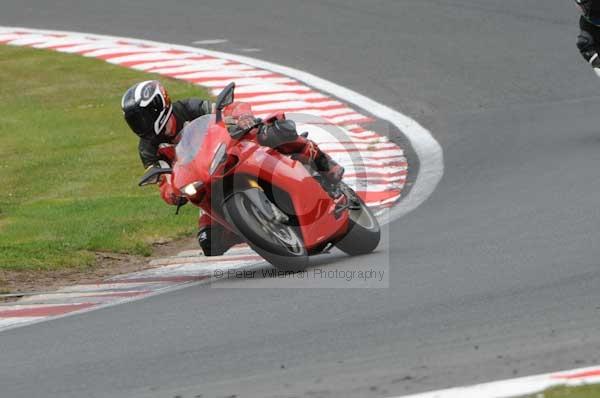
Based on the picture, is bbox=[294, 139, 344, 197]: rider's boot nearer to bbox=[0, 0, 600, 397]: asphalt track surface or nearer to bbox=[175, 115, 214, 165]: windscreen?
bbox=[0, 0, 600, 397]: asphalt track surface

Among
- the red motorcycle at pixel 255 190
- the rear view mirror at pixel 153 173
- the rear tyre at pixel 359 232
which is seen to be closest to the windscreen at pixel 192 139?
the red motorcycle at pixel 255 190

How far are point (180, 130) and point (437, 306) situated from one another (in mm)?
2910

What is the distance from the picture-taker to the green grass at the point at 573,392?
5.21 metres

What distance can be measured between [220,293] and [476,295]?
197 centimetres

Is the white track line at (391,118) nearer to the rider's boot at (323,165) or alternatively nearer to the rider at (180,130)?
the rider's boot at (323,165)

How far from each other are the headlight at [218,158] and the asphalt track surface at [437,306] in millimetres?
796

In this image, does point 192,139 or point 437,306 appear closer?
point 437,306

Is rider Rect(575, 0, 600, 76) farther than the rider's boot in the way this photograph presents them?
Yes

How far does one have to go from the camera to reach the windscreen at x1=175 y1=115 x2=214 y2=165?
879 cm

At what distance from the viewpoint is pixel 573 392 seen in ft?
17.2

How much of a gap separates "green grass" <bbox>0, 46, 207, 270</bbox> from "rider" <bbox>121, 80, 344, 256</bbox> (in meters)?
1.84

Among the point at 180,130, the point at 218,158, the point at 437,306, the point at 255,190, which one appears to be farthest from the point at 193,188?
the point at 437,306

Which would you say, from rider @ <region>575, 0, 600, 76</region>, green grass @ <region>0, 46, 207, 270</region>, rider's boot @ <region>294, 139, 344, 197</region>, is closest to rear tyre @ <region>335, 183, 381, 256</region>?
rider's boot @ <region>294, 139, 344, 197</region>

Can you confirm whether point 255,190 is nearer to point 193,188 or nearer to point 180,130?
point 193,188
